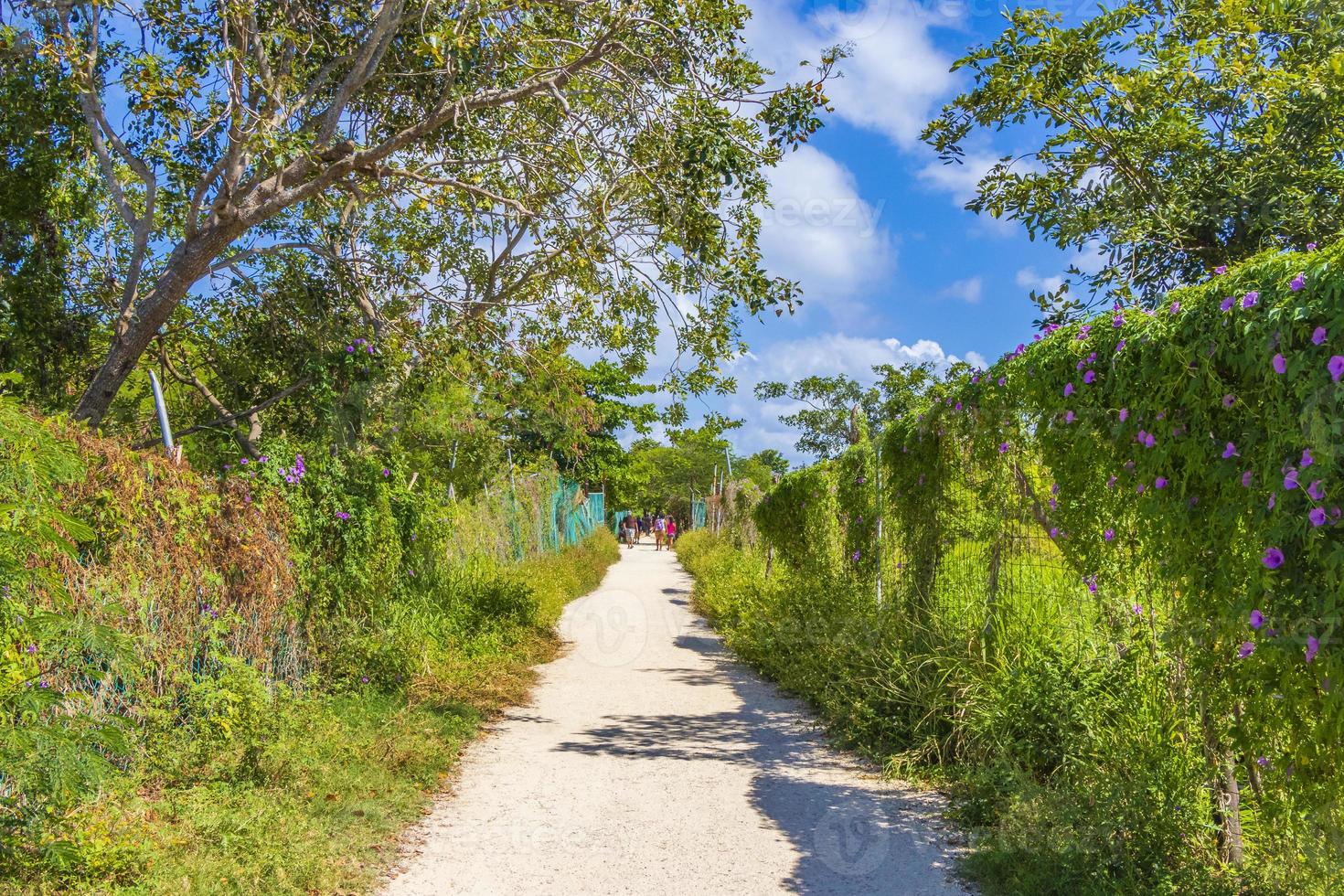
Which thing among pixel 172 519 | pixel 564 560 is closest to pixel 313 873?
pixel 172 519

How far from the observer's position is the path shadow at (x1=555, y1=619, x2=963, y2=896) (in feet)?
13.1

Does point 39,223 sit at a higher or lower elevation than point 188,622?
higher

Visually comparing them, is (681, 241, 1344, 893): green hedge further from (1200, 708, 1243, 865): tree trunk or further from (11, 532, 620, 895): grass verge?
(11, 532, 620, 895): grass verge

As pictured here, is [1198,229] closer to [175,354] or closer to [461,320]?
Result: [461,320]

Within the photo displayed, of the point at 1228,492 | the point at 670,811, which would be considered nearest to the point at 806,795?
the point at 670,811

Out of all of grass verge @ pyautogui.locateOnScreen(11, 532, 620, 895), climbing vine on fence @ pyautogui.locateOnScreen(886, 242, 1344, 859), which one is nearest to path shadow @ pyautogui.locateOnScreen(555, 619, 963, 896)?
grass verge @ pyautogui.locateOnScreen(11, 532, 620, 895)

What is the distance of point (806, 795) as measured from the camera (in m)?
5.15

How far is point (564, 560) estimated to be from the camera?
17.8 m

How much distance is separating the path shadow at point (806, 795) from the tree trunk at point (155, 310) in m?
4.90

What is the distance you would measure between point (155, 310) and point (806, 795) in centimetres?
639

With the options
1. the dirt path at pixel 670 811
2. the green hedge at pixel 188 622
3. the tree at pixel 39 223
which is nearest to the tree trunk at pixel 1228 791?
the dirt path at pixel 670 811

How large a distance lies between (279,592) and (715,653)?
6187 mm

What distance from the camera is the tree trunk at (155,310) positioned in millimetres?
7027

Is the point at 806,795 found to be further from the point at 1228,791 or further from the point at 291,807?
the point at 291,807
